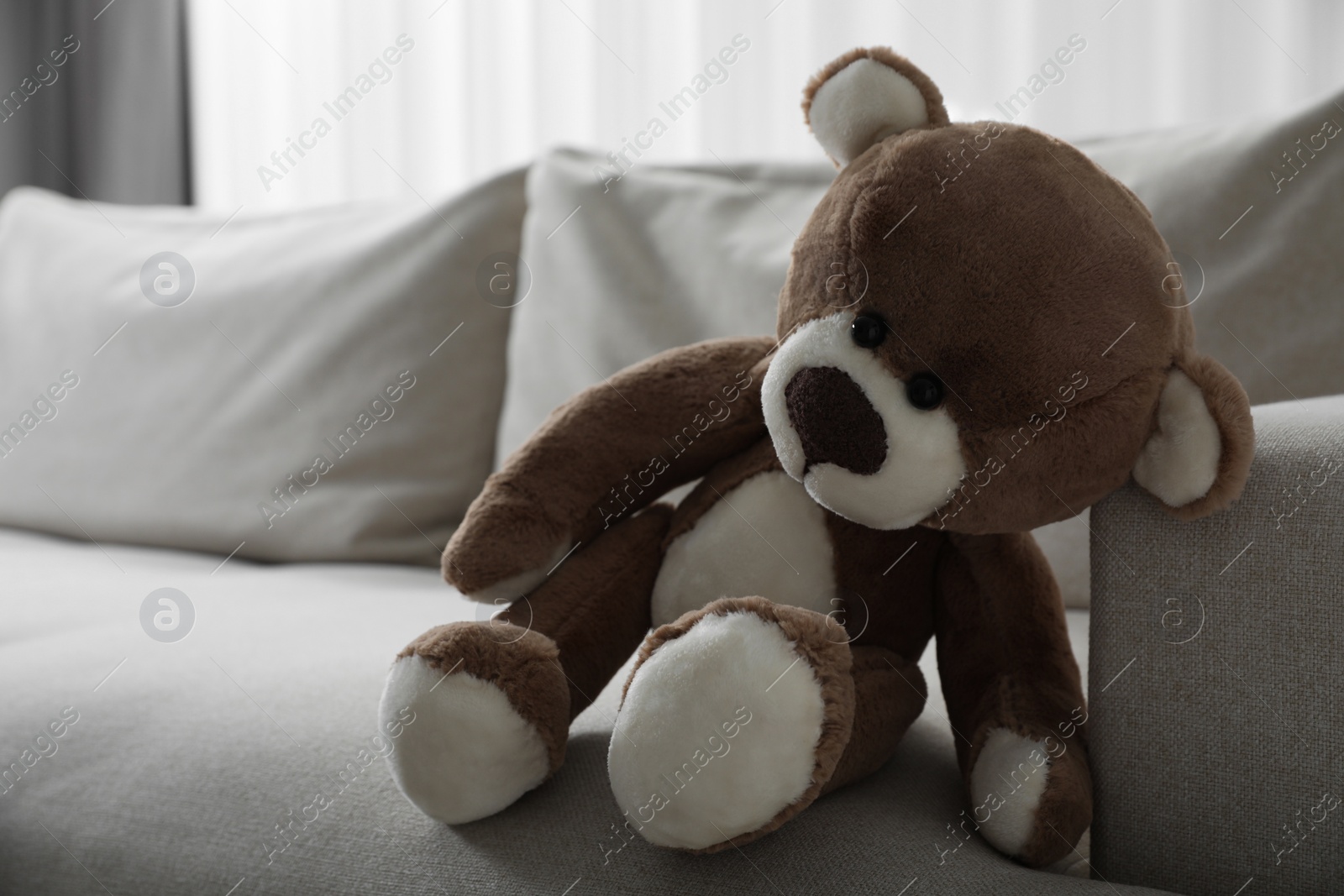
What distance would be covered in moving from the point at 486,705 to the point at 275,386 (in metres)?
Result: 0.91

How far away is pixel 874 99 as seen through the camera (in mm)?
565

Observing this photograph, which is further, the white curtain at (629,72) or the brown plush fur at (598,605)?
the white curtain at (629,72)

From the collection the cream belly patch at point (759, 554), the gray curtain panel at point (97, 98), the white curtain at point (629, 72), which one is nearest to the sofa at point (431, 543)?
the cream belly patch at point (759, 554)

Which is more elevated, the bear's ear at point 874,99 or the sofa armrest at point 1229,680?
the bear's ear at point 874,99

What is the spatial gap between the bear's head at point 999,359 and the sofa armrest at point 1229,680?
30 mm

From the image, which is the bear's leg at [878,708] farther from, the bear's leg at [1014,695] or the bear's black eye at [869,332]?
the bear's black eye at [869,332]

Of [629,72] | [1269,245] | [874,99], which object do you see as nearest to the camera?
[874,99]

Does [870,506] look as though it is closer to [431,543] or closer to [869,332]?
[869,332]

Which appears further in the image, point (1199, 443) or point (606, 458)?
point (606, 458)

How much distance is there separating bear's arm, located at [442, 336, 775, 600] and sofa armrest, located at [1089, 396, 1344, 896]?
0.24 metres

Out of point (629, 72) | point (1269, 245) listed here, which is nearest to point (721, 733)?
point (1269, 245)

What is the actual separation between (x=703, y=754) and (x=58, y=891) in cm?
47

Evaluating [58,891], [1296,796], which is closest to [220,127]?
[58,891]

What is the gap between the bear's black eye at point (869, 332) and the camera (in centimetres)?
52
